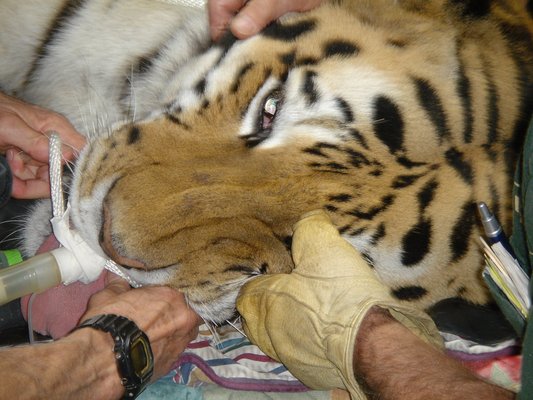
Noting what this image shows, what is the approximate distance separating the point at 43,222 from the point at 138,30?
0.60 meters

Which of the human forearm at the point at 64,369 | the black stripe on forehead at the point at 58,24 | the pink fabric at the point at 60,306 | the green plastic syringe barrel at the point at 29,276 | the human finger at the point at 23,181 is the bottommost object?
the pink fabric at the point at 60,306

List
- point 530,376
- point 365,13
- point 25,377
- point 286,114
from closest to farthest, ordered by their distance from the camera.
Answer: point 530,376 < point 25,377 < point 286,114 < point 365,13

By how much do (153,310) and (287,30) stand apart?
73cm

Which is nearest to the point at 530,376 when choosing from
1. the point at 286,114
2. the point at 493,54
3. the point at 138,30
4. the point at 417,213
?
the point at 417,213

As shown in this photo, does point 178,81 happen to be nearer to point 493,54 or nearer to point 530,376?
point 493,54

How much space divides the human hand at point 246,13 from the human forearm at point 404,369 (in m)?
0.69

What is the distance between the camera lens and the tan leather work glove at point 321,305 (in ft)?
3.93

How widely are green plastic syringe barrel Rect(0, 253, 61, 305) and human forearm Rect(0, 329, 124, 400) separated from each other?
0.15 metres

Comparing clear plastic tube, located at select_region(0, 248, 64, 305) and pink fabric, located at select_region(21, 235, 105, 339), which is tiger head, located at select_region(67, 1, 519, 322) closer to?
clear plastic tube, located at select_region(0, 248, 64, 305)

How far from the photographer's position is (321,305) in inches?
49.5

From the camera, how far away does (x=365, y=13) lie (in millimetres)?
1498

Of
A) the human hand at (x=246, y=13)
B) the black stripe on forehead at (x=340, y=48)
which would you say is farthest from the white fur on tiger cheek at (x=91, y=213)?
the black stripe on forehead at (x=340, y=48)

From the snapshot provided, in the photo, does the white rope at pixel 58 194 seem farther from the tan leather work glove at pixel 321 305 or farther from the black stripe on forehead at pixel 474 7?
the black stripe on forehead at pixel 474 7

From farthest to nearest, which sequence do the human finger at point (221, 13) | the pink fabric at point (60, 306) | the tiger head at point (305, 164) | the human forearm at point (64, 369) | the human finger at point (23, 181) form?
the human finger at point (23, 181) → the pink fabric at point (60, 306) → the human finger at point (221, 13) → the tiger head at point (305, 164) → the human forearm at point (64, 369)
